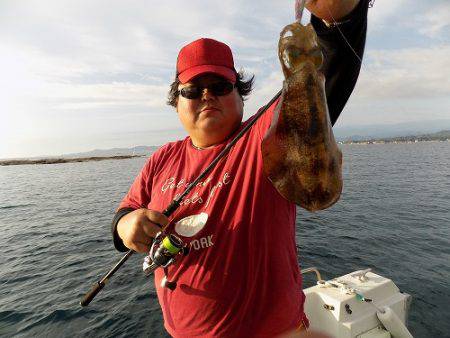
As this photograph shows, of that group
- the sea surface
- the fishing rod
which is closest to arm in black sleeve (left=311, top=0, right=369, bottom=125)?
the fishing rod

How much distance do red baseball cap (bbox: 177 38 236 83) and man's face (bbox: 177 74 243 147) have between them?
6cm

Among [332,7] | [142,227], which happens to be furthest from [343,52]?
[142,227]

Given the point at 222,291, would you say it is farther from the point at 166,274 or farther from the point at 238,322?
the point at 166,274

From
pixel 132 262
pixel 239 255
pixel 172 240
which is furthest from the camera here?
pixel 132 262

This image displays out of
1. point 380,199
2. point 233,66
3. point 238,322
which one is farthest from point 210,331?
point 380,199

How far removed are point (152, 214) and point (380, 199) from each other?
29.3 meters

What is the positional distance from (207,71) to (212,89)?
17 centimetres

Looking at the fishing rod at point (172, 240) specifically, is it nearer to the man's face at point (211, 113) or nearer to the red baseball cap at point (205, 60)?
the man's face at point (211, 113)

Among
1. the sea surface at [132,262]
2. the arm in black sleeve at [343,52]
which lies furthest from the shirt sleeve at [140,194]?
the sea surface at [132,262]

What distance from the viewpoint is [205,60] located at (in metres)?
3.04

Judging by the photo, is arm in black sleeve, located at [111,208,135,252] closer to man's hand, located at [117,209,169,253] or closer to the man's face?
man's hand, located at [117,209,169,253]

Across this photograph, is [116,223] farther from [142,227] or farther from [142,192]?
[142,227]

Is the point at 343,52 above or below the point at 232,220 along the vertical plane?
above

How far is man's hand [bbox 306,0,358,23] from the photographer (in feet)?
7.04
